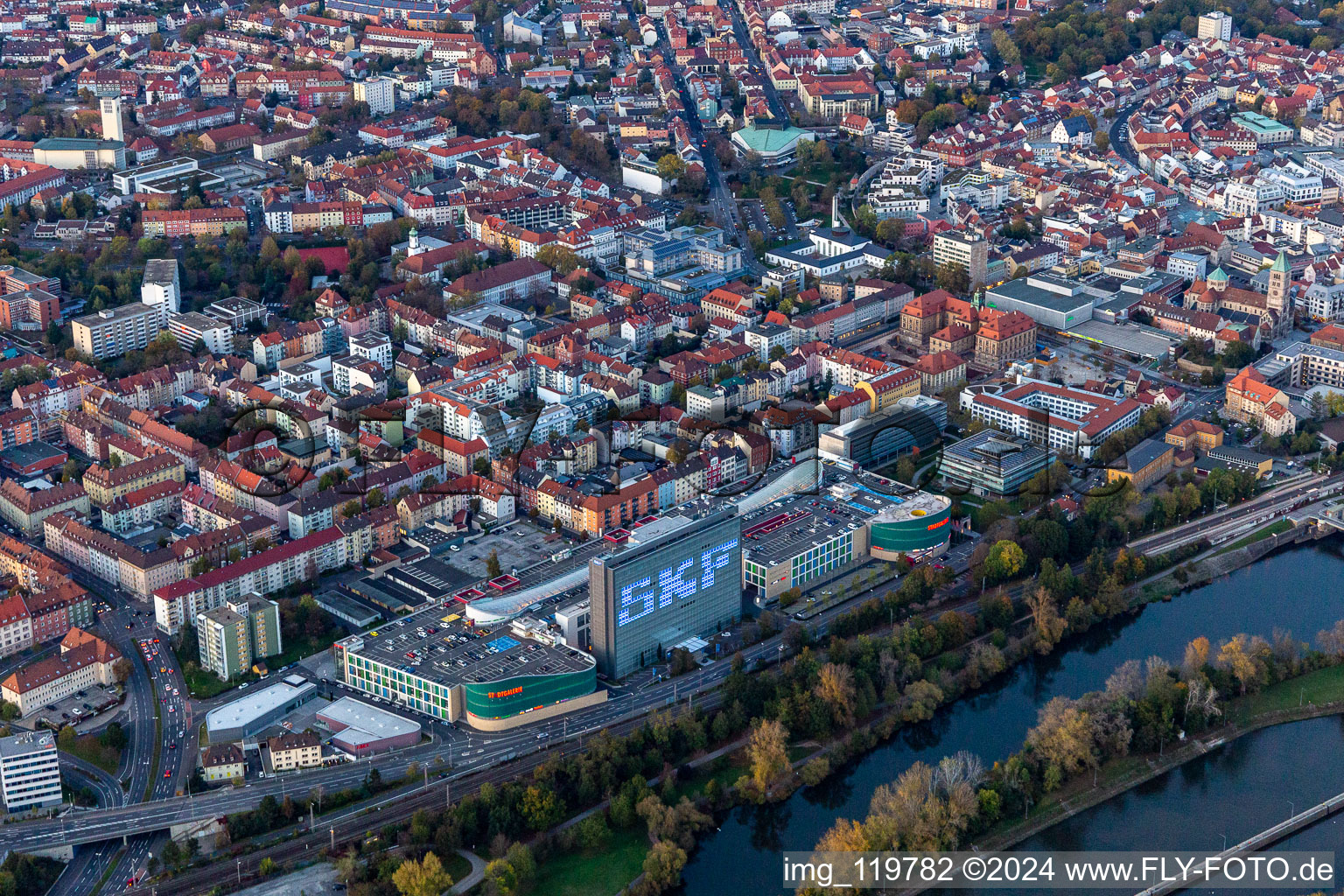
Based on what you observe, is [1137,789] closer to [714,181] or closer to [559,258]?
[559,258]

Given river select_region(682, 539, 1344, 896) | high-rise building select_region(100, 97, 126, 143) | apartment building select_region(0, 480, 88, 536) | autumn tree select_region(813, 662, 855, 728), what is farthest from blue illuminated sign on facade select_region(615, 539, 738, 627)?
high-rise building select_region(100, 97, 126, 143)

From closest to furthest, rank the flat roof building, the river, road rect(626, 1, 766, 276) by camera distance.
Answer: the river → the flat roof building → road rect(626, 1, 766, 276)

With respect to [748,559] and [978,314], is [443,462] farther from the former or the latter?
[978,314]

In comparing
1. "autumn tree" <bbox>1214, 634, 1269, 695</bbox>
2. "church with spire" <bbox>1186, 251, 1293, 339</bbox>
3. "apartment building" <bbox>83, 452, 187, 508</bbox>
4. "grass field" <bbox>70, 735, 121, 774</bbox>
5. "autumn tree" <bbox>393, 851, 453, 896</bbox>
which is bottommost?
"grass field" <bbox>70, 735, 121, 774</bbox>

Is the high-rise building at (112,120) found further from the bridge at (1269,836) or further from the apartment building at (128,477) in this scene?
the bridge at (1269,836)

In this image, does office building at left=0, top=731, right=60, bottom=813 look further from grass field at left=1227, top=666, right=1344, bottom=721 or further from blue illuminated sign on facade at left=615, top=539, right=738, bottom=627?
grass field at left=1227, top=666, right=1344, bottom=721

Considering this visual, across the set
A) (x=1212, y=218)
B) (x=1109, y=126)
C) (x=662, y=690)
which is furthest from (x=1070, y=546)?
(x=1109, y=126)

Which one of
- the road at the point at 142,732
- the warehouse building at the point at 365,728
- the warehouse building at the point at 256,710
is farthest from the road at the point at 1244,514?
the road at the point at 142,732

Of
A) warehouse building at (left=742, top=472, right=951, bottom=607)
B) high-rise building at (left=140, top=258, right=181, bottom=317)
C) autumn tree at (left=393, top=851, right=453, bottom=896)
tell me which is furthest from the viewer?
high-rise building at (left=140, top=258, right=181, bottom=317)
